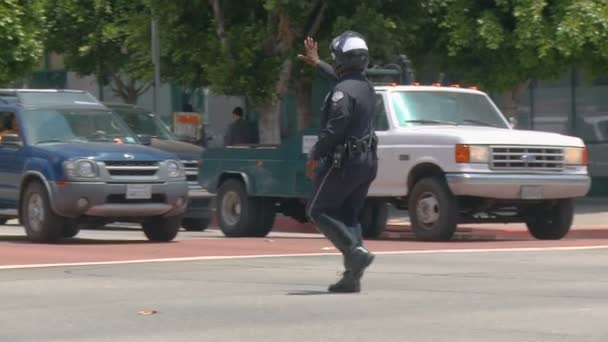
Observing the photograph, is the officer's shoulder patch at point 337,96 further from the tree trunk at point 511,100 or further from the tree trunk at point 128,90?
the tree trunk at point 128,90

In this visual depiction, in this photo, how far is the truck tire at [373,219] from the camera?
2081cm

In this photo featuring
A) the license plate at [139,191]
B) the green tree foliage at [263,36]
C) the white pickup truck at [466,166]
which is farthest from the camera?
the green tree foliage at [263,36]

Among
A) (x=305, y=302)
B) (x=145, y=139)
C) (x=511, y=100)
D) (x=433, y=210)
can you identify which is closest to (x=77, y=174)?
(x=145, y=139)

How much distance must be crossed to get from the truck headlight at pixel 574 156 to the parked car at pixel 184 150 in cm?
538

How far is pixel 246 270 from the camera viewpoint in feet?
44.9

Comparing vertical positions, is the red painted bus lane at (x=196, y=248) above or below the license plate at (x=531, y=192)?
below

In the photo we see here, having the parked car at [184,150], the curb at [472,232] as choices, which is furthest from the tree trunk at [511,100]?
the parked car at [184,150]

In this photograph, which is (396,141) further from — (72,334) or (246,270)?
(72,334)

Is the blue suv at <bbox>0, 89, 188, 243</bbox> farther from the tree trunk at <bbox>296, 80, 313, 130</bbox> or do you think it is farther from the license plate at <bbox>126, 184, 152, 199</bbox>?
the tree trunk at <bbox>296, 80, 313, 130</bbox>

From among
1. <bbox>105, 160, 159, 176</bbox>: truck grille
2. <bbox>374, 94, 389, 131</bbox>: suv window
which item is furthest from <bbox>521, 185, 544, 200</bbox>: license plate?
<bbox>105, 160, 159, 176</bbox>: truck grille

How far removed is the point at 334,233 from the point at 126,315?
190 cm

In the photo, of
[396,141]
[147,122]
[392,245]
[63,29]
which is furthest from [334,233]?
[63,29]

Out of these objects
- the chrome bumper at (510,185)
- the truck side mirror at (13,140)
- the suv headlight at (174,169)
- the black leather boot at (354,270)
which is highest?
the truck side mirror at (13,140)

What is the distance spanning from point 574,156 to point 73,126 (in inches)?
245
